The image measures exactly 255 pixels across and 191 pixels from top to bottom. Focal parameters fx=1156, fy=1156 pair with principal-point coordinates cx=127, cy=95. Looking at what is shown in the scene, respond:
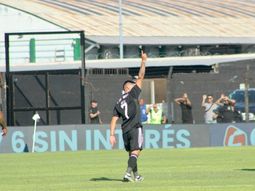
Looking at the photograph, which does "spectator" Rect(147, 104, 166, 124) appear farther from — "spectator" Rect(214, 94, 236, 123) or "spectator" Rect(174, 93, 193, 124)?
"spectator" Rect(214, 94, 236, 123)

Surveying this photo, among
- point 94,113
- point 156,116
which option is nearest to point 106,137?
point 94,113

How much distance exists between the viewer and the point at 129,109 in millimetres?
19125

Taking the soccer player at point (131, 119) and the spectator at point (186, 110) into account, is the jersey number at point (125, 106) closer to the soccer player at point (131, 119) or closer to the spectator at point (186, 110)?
the soccer player at point (131, 119)

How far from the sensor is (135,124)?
63.1 feet

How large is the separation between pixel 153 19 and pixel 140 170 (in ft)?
182

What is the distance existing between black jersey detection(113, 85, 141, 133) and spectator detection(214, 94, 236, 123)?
16.0m

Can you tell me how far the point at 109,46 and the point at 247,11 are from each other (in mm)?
15947

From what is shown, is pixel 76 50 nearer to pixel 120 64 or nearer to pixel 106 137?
pixel 120 64

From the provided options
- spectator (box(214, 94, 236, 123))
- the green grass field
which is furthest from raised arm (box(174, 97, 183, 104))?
the green grass field

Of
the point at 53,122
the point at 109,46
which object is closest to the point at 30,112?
the point at 53,122

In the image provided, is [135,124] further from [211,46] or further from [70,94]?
[211,46]

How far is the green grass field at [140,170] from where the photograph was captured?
18.4m

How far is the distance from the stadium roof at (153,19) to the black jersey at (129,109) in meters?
50.1

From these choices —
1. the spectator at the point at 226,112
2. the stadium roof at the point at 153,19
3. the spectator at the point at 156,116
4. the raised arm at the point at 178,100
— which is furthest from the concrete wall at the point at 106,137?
the stadium roof at the point at 153,19
